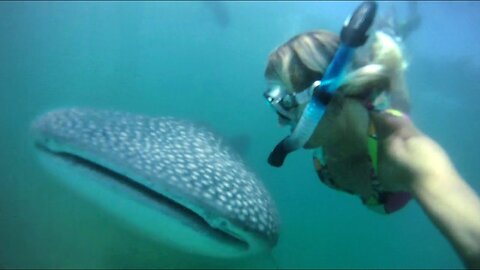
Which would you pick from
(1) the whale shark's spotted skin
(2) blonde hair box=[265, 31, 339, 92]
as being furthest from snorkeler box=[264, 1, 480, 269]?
(1) the whale shark's spotted skin

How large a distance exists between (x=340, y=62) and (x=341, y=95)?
14cm

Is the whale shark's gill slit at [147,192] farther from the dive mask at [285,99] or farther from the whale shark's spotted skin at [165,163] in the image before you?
the dive mask at [285,99]

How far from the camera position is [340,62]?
4.35 ft

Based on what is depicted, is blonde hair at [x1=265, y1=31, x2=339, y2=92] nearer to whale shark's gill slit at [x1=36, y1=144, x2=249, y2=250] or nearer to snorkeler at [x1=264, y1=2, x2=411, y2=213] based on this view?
snorkeler at [x1=264, y1=2, x2=411, y2=213]

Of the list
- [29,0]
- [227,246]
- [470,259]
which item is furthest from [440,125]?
[29,0]

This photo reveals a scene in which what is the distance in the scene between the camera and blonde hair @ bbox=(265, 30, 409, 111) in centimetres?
133

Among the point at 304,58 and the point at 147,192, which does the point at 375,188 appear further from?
the point at 147,192

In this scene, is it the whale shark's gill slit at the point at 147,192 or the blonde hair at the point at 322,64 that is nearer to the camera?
the blonde hair at the point at 322,64

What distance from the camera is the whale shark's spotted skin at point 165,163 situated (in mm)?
1671

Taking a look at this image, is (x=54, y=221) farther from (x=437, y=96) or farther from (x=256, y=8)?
(x=256, y=8)

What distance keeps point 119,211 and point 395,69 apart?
49.1 inches

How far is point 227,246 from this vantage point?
191 centimetres

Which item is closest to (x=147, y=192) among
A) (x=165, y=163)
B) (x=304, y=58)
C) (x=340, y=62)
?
(x=165, y=163)

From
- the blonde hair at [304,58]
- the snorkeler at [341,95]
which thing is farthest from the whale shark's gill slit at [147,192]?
the blonde hair at [304,58]
